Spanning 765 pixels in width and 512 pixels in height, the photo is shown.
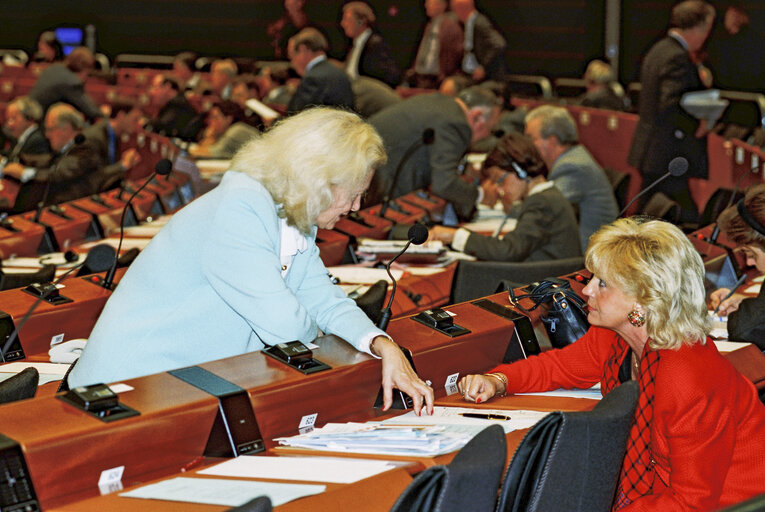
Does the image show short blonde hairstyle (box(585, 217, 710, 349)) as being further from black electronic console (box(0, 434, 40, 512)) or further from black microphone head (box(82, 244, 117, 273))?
black microphone head (box(82, 244, 117, 273))

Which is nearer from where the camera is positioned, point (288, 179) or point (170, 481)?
point (170, 481)

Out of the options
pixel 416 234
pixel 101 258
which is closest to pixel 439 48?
pixel 101 258

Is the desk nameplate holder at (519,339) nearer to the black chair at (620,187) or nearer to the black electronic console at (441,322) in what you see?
the black electronic console at (441,322)

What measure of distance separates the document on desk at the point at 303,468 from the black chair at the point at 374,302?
984 millimetres

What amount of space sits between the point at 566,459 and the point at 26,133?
610 cm

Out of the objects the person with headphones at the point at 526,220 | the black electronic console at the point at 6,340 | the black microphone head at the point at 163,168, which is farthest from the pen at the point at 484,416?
the person with headphones at the point at 526,220

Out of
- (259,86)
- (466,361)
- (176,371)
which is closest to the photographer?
(176,371)

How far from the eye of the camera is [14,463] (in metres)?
1.65

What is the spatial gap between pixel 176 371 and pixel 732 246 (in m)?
2.47

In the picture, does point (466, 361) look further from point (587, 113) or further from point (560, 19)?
point (560, 19)

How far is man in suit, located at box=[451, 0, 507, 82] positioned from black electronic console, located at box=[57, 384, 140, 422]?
Result: 7.04 metres

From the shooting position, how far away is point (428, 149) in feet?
17.1

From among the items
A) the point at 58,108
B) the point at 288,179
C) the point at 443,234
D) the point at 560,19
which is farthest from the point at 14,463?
the point at 560,19

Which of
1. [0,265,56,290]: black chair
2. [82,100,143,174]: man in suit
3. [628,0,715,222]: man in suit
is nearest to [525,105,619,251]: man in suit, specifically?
[628,0,715,222]: man in suit
